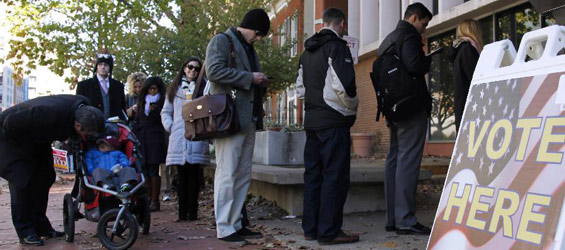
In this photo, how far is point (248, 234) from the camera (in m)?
5.84

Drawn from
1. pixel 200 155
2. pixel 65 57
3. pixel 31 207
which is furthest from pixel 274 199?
pixel 65 57

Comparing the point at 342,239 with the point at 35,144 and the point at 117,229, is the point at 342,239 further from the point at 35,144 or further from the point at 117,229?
the point at 35,144

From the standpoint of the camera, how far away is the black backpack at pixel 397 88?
5359mm

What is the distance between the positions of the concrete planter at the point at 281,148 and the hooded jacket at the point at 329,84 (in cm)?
397

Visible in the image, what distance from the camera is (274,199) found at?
779 cm

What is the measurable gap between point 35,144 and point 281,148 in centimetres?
429

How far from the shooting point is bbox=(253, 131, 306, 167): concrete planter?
9.43m

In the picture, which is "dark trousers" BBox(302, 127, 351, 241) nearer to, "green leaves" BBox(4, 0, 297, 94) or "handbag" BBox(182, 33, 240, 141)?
"handbag" BBox(182, 33, 240, 141)

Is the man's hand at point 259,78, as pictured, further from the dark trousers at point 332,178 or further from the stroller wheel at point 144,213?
the stroller wheel at point 144,213

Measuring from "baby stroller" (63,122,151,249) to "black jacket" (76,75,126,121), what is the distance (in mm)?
1671

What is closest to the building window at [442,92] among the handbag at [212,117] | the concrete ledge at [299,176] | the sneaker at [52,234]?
the concrete ledge at [299,176]

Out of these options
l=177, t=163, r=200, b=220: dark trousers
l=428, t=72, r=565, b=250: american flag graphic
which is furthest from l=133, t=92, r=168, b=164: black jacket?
l=428, t=72, r=565, b=250: american flag graphic

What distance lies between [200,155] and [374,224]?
214 centimetres

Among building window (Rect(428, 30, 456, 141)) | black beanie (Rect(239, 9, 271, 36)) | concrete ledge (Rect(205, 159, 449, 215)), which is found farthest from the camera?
building window (Rect(428, 30, 456, 141))
